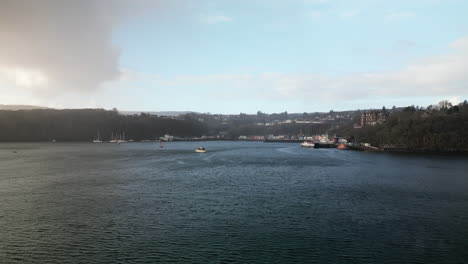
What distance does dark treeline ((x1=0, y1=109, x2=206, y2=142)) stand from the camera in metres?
142

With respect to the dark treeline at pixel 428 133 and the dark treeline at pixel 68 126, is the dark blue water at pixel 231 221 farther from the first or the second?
the dark treeline at pixel 68 126

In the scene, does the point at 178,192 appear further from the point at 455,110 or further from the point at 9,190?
the point at 455,110

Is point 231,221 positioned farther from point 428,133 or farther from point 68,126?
point 68,126

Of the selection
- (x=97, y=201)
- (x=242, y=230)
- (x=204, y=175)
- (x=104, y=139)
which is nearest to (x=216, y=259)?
(x=242, y=230)

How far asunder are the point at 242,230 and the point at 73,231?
8.13 m

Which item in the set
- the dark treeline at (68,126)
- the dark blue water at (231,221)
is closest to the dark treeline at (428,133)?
the dark blue water at (231,221)

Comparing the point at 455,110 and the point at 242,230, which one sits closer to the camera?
the point at 242,230

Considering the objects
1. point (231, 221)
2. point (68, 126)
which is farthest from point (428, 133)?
point (68, 126)

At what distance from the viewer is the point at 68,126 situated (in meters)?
152

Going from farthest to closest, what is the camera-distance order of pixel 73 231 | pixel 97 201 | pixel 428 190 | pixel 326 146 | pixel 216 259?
pixel 326 146
pixel 428 190
pixel 97 201
pixel 73 231
pixel 216 259

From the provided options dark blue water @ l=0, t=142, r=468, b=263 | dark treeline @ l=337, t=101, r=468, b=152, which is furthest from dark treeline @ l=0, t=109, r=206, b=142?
dark blue water @ l=0, t=142, r=468, b=263

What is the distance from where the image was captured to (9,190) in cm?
2900

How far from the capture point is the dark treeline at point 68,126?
142 metres

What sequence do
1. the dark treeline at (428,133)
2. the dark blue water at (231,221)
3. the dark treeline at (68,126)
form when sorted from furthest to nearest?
the dark treeline at (68,126) < the dark treeline at (428,133) < the dark blue water at (231,221)
